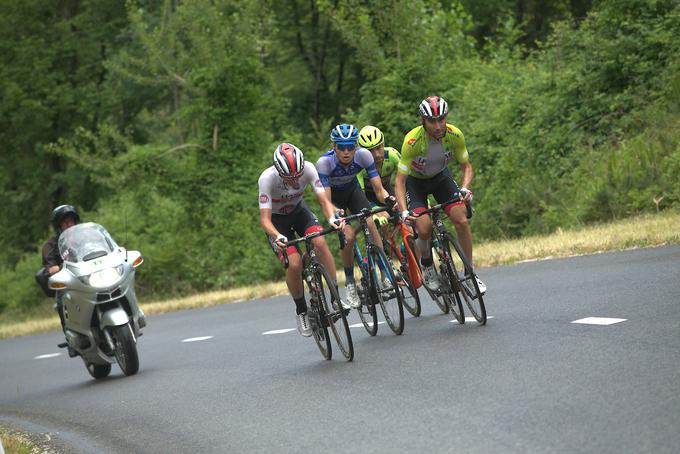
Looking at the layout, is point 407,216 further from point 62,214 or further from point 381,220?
point 62,214

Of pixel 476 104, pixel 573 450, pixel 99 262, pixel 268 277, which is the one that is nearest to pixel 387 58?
pixel 476 104

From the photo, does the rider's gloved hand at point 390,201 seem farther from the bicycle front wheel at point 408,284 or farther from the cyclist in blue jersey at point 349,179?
the bicycle front wheel at point 408,284

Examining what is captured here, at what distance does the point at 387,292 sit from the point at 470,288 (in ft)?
3.23

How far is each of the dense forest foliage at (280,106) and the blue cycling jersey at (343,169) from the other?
348 inches

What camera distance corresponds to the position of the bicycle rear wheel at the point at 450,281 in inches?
425

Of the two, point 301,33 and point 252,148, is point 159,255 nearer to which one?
point 252,148

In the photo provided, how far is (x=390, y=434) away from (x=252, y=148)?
2683 centimetres

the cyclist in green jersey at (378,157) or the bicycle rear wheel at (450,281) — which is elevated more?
the cyclist in green jersey at (378,157)

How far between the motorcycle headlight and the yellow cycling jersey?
353 centimetres

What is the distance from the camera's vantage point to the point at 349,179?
12.4 m

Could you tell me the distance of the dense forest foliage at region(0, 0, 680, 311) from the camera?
2269 centimetres

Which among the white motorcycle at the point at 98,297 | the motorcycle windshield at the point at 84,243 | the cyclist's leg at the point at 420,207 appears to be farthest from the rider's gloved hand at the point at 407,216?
the motorcycle windshield at the point at 84,243

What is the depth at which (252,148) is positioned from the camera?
33.5 meters

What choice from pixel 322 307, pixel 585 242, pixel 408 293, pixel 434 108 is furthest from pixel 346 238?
pixel 585 242
